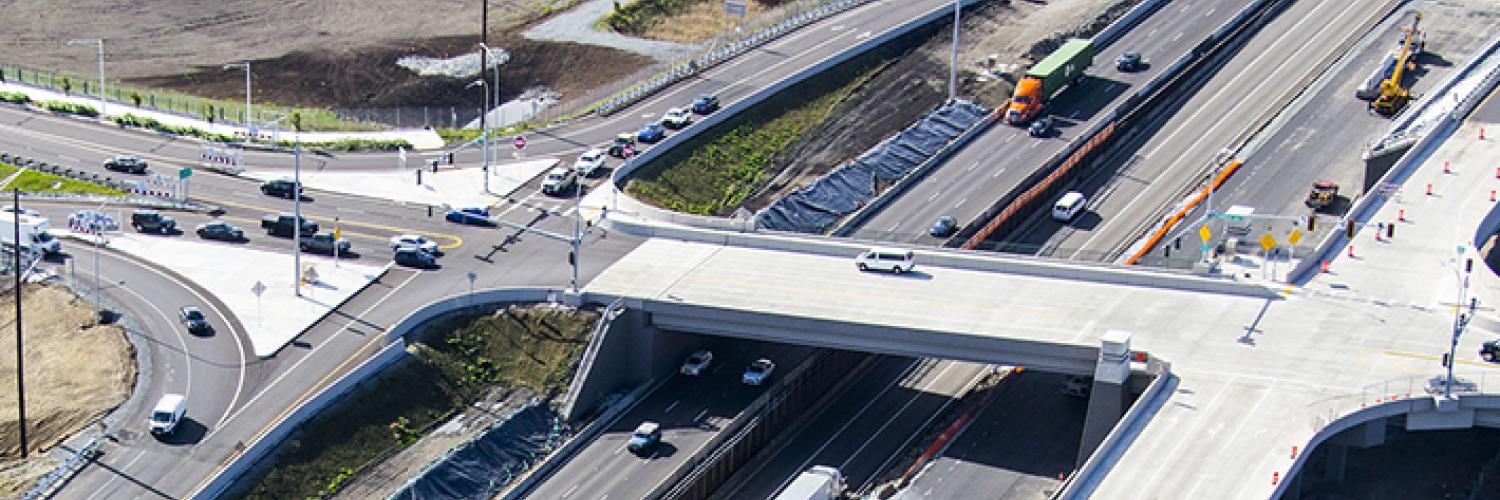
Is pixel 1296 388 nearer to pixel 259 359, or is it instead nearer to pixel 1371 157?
pixel 1371 157

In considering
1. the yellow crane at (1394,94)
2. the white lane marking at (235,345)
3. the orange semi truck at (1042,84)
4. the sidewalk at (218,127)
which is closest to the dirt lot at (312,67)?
the sidewalk at (218,127)

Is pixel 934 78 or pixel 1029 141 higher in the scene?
pixel 934 78

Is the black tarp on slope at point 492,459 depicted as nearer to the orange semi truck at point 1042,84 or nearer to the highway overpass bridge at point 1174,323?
the highway overpass bridge at point 1174,323

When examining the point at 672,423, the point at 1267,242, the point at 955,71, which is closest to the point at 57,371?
the point at 672,423

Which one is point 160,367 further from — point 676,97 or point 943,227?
point 676,97

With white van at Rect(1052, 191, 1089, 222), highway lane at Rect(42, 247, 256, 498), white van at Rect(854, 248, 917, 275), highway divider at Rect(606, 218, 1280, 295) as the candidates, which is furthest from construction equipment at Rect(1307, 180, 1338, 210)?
highway lane at Rect(42, 247, 256, 498)

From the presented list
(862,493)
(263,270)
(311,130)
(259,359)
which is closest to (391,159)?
(311,130)
